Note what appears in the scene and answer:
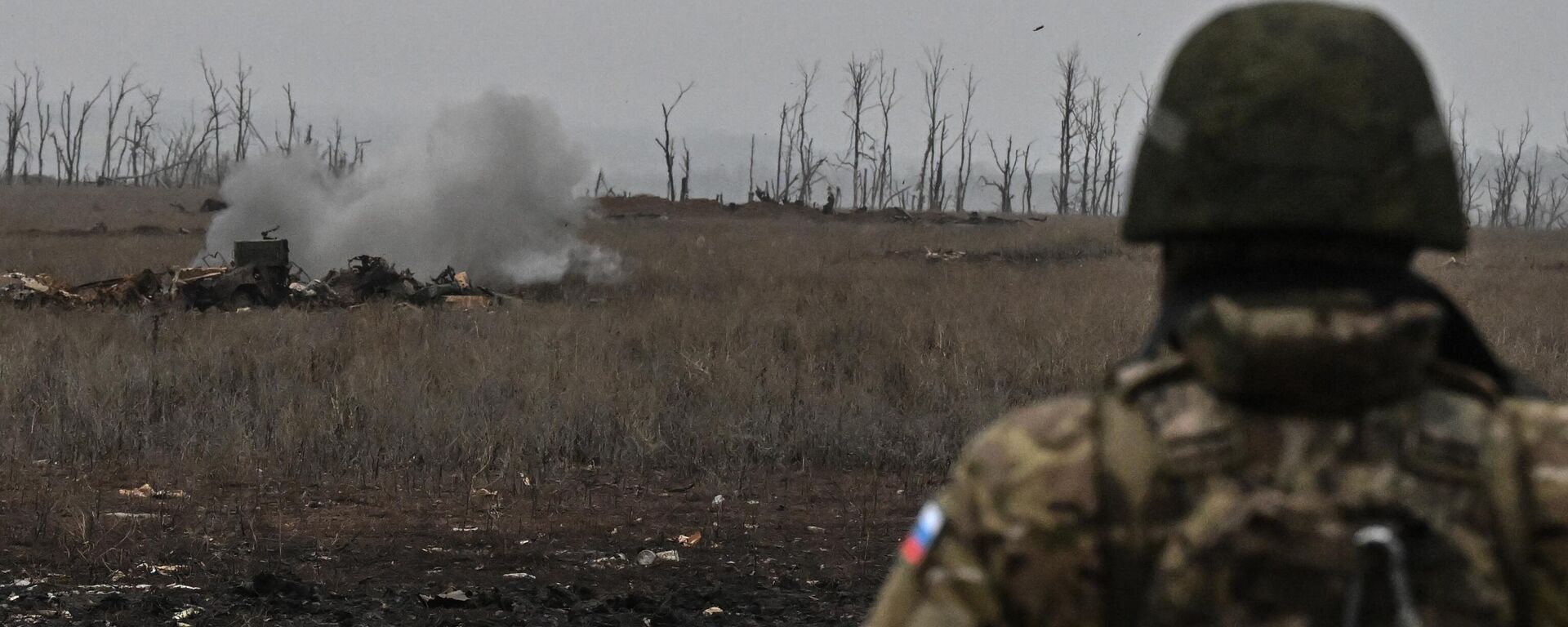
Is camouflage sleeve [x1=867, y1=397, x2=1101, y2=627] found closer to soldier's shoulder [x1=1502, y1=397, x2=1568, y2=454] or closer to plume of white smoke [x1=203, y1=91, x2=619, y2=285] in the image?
soldier's shoulder [x1=1502, y1=397, x2=1568, y2=454]

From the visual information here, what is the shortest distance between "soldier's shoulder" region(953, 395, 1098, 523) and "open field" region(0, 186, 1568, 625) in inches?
178

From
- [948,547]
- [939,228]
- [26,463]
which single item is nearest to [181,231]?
[939,228]

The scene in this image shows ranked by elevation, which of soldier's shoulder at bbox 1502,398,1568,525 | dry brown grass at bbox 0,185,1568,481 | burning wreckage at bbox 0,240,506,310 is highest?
burning wreckage at bbox 0,240,506,310

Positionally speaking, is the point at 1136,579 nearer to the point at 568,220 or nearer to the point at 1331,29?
the point at 1331,29

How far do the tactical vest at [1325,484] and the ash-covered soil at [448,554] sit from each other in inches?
181

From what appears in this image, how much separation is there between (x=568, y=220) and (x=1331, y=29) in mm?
25171

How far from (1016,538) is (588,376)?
31.8 ft

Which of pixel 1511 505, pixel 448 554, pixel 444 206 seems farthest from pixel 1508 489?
pixel 444 206

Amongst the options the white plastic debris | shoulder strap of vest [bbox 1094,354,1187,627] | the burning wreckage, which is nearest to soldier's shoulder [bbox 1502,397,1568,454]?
shoulder strap of vest [bbox 1094,354,1187,627]

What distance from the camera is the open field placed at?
244 inches

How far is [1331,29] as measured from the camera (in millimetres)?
1255

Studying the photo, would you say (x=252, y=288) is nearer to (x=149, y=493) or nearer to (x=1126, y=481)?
(x=149, y=493)

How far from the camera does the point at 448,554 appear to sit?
21.8 feet

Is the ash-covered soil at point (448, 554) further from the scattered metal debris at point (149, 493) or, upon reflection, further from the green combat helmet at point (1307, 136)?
the green combat helmet at point (1307, 136)
